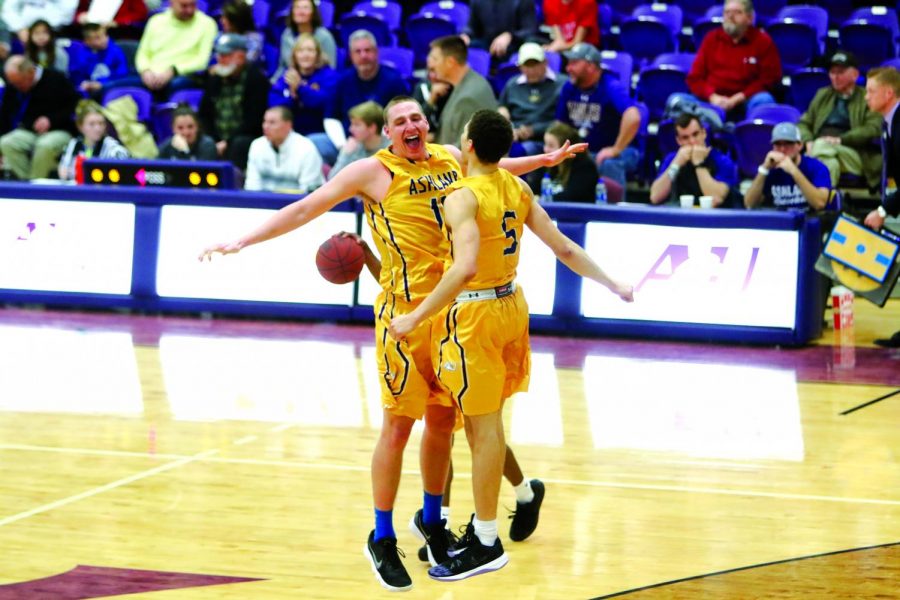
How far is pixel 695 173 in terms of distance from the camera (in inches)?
483

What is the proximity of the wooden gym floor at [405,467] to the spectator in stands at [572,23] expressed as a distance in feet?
15.3

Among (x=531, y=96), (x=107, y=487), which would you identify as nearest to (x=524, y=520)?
(x=107, y=487)

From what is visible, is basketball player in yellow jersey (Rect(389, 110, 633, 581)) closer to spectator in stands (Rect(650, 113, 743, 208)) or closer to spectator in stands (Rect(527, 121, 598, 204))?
spectator in stands (Rect(527, 121, 598, 204))

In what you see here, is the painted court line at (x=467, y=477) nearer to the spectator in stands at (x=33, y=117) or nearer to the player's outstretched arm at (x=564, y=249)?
the player's outstretched arm at (x=564, y=249)

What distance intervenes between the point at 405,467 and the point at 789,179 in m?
5.36

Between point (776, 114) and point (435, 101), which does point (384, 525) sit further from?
point (776, 114)

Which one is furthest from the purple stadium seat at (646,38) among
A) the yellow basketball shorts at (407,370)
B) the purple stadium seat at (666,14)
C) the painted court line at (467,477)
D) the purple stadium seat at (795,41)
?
the yellow basketball shorts at (407,370)

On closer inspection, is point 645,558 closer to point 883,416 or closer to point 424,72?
point 883,416

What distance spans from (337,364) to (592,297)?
229 cm

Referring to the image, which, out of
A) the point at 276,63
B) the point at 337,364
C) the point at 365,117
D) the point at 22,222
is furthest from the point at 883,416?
the point at 276,63

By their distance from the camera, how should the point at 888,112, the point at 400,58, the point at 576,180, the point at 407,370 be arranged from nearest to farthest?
the point at 407,370 → the point at 888,112 → the point at 576,180 → the point at 400,58

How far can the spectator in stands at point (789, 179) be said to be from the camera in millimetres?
11727

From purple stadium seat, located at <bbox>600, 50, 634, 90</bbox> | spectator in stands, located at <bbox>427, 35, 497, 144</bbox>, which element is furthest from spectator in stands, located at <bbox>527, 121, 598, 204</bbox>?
purple stadium seat, located at <bbox>600, 50, 634, 90</bbox>

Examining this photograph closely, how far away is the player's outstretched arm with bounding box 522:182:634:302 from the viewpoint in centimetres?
606
